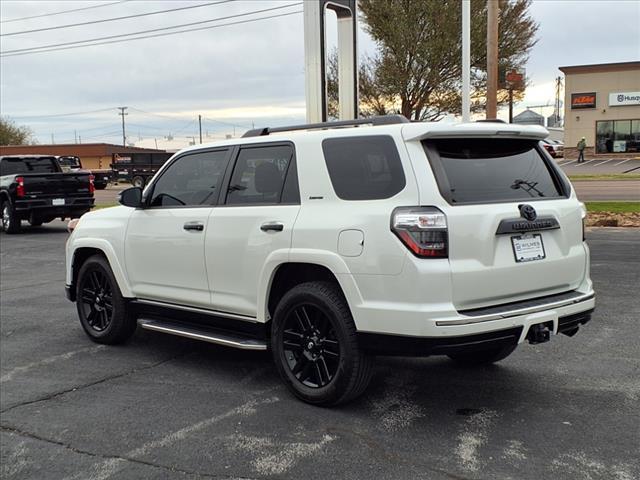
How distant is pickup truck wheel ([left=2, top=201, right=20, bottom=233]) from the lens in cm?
1689

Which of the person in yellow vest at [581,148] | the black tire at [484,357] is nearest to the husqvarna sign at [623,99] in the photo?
the person in yellow vest at [581,148]

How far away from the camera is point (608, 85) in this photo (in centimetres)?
4425

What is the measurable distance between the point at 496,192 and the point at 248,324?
6.56ft

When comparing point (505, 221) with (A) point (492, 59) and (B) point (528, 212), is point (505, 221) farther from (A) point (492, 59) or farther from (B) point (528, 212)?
(A) point (492, 59)

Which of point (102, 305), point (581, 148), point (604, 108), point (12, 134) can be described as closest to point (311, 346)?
point (102, 305)

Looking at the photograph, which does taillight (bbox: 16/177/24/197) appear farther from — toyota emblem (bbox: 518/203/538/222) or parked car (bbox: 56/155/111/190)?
parked car (bbox: 56/155/111/190)

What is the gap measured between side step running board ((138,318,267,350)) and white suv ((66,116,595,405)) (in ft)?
0.07

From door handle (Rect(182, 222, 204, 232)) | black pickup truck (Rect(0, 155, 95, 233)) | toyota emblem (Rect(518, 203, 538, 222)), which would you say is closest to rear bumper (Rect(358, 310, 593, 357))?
toyota emblem (Rect(518, 203, 538, 222))

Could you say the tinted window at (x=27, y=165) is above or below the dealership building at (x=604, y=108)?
below

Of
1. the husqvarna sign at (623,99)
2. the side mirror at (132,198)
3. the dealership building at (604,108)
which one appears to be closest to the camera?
the side mirror at (132,198)

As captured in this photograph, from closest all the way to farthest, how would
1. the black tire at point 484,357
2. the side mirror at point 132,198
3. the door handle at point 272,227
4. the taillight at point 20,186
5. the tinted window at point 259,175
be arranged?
the door handle at point 272,227, the tinted window at point 259,175, the black tire at point 484,357, the side mirror at point 132,198, the taillight at point 20,186

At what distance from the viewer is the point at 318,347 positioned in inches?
174

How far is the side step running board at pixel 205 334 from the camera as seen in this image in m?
4.79

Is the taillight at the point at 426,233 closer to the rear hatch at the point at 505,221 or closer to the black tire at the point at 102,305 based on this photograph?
the rear hatch at the point at 505,221
